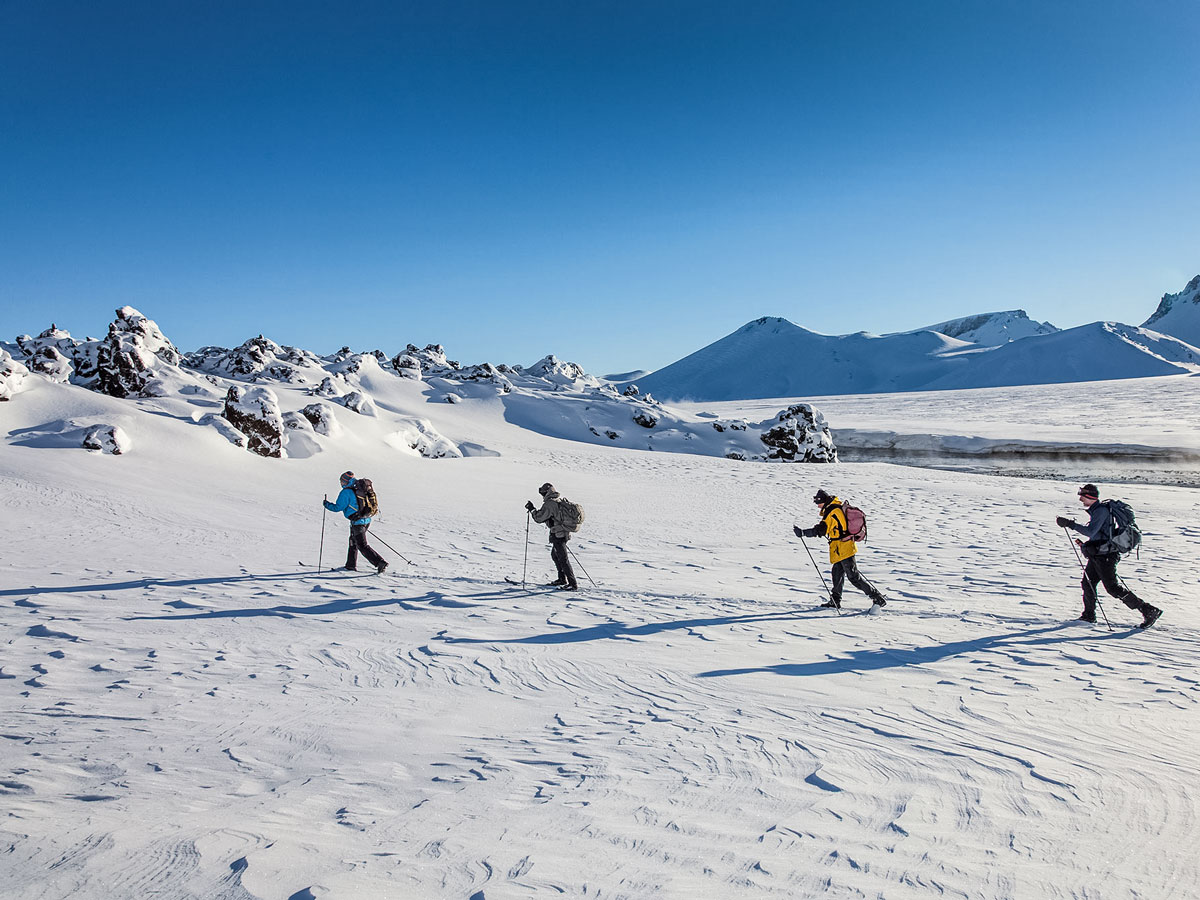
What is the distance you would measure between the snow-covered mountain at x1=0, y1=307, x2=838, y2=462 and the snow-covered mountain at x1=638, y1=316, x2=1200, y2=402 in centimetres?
10370

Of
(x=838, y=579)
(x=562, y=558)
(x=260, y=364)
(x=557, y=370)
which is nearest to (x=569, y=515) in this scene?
(x=562, y=558)

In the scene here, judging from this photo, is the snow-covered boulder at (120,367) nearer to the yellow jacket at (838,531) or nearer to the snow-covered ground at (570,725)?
the snow-covered ground at (570,725)

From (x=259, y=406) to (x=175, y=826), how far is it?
1950cm

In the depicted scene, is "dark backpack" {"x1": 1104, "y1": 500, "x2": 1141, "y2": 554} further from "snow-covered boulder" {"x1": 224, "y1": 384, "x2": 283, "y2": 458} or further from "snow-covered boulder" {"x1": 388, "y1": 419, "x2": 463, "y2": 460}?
"snow-covered boulder" {"x1": 388, "y1": 419, "x2": 463, "y2": 460}

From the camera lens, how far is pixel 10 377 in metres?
18.7

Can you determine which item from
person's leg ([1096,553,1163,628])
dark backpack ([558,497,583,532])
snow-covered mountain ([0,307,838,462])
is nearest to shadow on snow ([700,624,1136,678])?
person's leg ([1096,553,1163,628])

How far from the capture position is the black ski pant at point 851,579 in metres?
8.62

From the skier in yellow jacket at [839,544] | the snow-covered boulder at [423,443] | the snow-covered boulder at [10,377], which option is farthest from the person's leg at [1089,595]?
the snow-covered boulder at [10,377]

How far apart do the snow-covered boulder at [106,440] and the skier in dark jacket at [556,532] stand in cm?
1341

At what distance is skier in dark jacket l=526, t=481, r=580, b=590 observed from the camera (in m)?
9.17

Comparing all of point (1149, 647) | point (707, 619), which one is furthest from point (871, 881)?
point (1149, 647)

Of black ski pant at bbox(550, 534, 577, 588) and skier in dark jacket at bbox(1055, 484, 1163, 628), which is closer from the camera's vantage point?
skier in dark jacket at bbox(1055, 484, 1163, 628)

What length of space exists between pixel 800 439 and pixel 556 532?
3197 centimetres

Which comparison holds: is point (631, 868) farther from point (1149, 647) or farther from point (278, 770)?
point (1149, 647)
